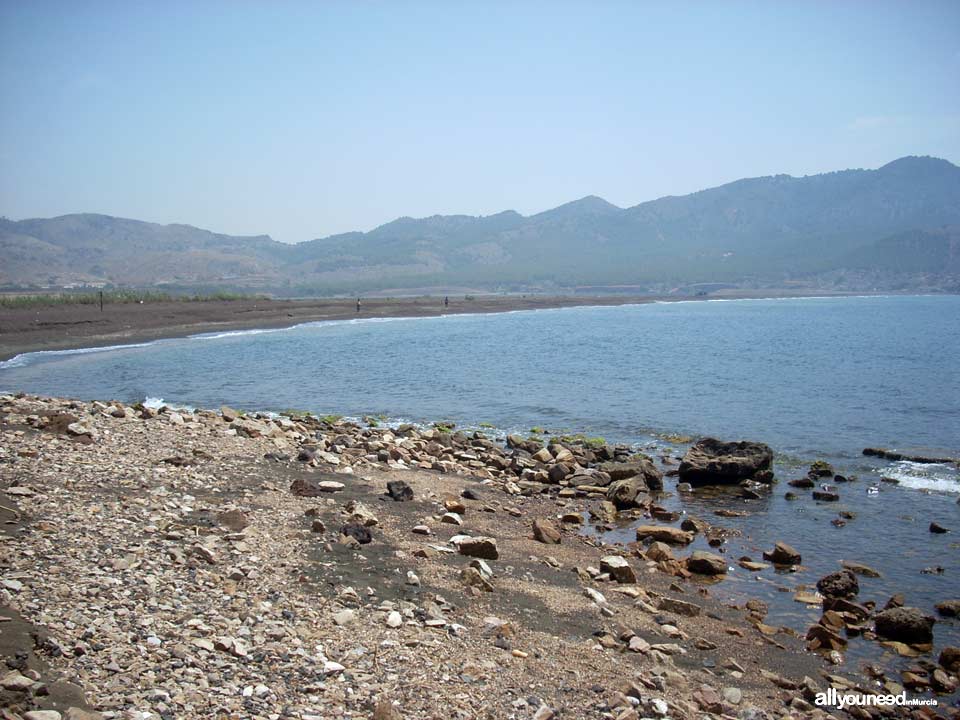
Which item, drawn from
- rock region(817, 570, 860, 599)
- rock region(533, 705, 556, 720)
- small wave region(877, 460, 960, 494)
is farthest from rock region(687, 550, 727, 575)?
small wave region(877, 460, 960, 494)

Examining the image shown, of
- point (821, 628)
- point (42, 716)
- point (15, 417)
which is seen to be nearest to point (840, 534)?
point (821, 628)

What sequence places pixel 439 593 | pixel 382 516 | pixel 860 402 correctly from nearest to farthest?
pixel 439 593, pixel 382 516, pixel 860 402

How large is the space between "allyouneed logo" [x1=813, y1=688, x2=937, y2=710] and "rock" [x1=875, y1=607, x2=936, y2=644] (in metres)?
1.68

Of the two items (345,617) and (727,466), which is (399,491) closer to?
(345,617)

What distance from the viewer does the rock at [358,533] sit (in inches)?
426

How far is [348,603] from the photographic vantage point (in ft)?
28.5

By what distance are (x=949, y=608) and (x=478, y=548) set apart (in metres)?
7.53

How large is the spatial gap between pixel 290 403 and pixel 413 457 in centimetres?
1369

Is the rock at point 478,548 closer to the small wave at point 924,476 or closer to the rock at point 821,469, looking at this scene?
the rock at point 821,469

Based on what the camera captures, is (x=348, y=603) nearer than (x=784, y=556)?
Yes

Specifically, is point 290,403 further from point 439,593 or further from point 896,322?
point 896,322

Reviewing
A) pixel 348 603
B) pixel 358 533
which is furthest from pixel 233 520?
pixel 348 603

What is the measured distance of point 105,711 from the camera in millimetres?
5941

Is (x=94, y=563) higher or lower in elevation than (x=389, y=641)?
higher
